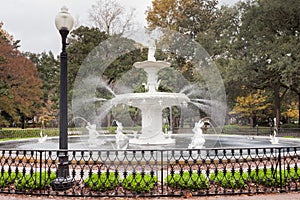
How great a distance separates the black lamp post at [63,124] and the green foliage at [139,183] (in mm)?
1412

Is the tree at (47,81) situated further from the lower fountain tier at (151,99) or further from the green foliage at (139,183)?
the green foliage at (139,183)

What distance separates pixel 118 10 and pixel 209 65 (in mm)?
13544

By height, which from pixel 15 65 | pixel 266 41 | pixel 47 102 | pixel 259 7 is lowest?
pixel 47 102

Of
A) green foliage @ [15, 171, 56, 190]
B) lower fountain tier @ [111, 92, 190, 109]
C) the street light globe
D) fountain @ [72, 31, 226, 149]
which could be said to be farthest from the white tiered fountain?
fountain @ [72, 31, 226, 149]

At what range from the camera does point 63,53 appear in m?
7.45

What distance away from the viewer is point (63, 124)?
7227 millimetres

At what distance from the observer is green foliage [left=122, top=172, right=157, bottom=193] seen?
6.56m

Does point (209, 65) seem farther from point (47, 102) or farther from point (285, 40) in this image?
point (47, 102)

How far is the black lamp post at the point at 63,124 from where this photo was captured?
6.88 m

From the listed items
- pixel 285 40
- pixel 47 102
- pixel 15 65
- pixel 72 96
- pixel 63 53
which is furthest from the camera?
pixel 47 102

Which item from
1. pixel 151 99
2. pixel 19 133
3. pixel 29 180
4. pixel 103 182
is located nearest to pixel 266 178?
pixel 103 182

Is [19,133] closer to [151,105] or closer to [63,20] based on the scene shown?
[151,105]

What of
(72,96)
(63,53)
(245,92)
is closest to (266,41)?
(245,92)

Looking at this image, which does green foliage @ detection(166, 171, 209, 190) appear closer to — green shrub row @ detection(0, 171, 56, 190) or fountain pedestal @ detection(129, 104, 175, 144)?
green shrub row @ detection(0, 171, 56, 190)
